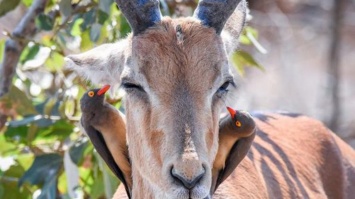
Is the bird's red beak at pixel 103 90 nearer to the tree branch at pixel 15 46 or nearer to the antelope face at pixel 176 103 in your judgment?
the antelope face at pixel 176 103

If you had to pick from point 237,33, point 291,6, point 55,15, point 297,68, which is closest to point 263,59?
point 297,68

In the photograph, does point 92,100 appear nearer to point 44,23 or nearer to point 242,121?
point 242,121

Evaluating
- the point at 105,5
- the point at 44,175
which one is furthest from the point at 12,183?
the point at 105,5

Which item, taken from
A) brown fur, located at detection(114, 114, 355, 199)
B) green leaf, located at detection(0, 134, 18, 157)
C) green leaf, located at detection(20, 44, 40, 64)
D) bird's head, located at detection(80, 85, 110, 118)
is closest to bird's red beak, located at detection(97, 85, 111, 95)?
bird's head, located at detection(80, 85, 110, 118)

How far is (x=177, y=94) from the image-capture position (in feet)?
18.1

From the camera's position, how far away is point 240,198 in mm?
6301

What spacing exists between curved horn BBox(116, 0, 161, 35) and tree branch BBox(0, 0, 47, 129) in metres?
2.07

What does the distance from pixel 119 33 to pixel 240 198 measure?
6.39 ft

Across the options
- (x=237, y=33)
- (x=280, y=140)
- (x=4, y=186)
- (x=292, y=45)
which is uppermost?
(x=237, y=33)

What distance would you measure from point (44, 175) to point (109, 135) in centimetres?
157

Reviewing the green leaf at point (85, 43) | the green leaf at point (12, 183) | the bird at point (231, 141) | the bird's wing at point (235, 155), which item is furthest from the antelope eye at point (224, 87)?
the green leaf at point (12, 183)

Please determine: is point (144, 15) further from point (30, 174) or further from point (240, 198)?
point (30, 174)

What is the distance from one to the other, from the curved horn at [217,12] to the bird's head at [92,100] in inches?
25.2

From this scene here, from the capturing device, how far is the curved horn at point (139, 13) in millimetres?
5863
